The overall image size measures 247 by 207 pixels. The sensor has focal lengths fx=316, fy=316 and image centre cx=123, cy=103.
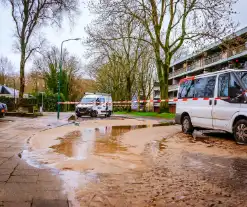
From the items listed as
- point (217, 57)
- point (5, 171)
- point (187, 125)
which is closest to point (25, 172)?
point (5, 171)

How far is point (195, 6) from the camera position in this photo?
2355 centimetres

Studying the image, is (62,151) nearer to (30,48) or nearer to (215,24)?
(215,24)

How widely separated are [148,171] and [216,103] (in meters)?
4.88

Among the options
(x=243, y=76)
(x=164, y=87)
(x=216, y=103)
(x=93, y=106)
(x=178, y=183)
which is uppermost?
(x=164, y=87)

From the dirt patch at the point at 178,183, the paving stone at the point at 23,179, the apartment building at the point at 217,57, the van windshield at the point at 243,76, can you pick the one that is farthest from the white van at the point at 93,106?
the paving stone at the point at 23,179

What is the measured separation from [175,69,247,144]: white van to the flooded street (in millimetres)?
820

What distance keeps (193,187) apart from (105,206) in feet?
4.69

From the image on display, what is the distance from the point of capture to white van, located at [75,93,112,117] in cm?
2642

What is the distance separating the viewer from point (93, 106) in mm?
26578

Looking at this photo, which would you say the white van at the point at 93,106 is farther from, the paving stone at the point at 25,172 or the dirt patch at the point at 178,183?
the paving stone at the point at 25,172

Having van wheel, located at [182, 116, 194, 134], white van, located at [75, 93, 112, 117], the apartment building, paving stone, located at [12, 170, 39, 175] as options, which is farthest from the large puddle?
white van, located at [75, 93, 112, 117]

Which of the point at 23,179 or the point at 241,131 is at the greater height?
the point at 241,131

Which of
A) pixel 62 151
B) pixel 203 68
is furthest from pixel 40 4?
pixel 203 68

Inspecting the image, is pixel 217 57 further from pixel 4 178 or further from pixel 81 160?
pixel 4 178
